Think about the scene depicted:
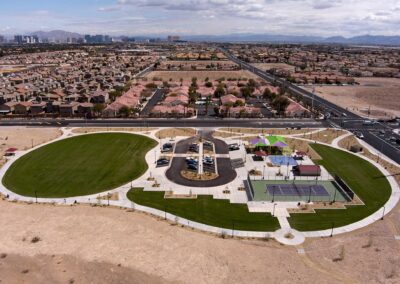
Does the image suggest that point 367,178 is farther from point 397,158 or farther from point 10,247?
point 10,247

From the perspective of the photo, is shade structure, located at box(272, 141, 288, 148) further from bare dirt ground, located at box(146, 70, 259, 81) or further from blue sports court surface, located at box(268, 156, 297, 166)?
bare dirt ground, located at box(146, 70, 259, 81)

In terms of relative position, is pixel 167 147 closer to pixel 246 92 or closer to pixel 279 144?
pixel 279 144

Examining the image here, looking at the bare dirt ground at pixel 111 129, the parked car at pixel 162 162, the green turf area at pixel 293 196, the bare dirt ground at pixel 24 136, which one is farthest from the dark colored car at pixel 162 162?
the bare dirt ground at pixel 24 136

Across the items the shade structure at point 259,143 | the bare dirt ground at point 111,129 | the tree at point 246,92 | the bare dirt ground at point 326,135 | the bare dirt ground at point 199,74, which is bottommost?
the bare dirt ground at point 111,129

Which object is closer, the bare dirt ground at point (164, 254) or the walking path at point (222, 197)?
the bare dirt ground at point (164, 254)

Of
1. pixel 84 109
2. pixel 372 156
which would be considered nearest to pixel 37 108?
pixel 84 109

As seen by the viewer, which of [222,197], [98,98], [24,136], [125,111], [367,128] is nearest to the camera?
[222,197]

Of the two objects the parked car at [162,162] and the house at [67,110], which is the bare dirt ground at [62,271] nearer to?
the parked car at [162,162]

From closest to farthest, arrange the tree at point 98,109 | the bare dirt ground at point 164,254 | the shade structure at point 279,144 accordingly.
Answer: the bare dirt ground at point 164,254
the shade structure at point 279,144
the tree at point 98,109
